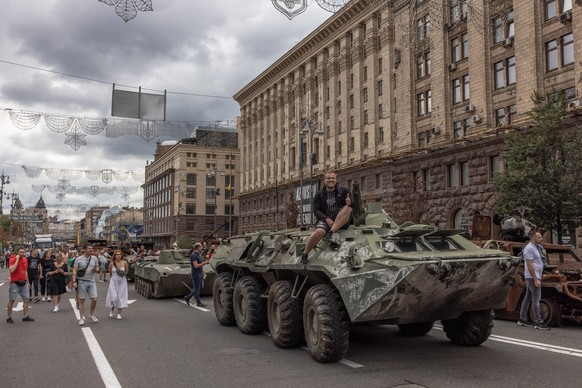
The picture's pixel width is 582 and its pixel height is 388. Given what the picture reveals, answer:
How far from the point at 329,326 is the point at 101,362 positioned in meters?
3.32

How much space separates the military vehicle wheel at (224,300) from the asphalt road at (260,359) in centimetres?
21

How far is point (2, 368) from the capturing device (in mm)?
7734

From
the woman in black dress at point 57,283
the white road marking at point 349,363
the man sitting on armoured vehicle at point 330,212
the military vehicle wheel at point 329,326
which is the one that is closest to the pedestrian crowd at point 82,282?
the woman in black dress at point 57,283

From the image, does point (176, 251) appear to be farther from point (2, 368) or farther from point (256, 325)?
point (2, 368)

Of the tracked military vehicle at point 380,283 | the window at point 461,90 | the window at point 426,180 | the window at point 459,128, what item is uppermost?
the window at point 461,90

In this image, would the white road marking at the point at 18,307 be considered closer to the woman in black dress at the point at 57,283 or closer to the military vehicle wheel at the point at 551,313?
the woman in black dress at the point at 57,283

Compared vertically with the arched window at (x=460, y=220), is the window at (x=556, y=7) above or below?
above

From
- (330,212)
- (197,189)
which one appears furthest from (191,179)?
(330,212)

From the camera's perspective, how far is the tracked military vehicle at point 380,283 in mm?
7098

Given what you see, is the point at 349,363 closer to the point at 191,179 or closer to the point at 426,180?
the point at 426,180

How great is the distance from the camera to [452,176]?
1319 inches

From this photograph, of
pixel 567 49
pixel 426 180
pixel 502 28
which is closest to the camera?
pixel 567 49

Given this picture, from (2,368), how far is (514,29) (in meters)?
29.5

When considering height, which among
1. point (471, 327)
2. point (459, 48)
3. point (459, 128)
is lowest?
point (471, 327)
